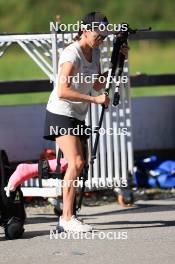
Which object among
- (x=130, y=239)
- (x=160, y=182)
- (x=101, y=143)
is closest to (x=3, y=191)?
(x=130, y=239)

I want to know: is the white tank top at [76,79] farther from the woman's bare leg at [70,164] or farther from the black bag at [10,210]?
the black bag at [10,210]

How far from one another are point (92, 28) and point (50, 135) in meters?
1.04

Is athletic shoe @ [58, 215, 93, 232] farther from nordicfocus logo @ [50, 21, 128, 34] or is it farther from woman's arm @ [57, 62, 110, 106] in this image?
nordicfocus logo @ [50, 21, 128, 34]

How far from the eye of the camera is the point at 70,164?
30.1 feet

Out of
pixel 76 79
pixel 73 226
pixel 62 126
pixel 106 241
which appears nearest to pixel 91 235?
pixel 73 226

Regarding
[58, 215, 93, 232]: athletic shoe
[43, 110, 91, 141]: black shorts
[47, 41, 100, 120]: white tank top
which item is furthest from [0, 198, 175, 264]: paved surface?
[47, 41, 100, 120]: white tank top

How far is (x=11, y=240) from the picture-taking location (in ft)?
29.8

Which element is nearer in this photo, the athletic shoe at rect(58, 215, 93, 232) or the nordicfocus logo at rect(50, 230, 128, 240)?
the nordicfocus logo at rect(50, 230, 128, 240)

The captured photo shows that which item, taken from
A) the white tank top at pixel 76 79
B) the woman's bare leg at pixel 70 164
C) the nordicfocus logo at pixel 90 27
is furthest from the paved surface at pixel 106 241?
the nordicfocus logo at pixel 90 27

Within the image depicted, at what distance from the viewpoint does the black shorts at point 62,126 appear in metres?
9.16

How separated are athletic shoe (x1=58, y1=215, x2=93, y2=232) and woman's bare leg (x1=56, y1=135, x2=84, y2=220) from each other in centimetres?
4

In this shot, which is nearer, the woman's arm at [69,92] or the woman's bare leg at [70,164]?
the woman's arm at [69,92]

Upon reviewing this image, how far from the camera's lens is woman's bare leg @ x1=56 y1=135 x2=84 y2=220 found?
9.16m

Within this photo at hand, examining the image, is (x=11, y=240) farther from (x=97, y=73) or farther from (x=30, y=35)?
(x=30, y=35)
